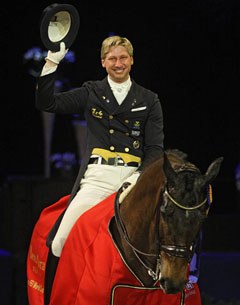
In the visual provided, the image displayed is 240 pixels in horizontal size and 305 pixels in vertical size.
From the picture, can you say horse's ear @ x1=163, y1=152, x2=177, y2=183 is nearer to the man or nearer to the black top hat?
the man

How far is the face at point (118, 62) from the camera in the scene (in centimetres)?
452

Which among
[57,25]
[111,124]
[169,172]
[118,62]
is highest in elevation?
[57,25]

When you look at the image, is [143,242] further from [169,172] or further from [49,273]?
[49,273]

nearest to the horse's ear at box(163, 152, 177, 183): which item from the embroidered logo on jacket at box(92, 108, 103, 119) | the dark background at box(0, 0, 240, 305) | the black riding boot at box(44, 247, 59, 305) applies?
the embroidered logo on jacket at box(92, 108, 103, 119)

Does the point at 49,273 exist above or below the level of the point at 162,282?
below

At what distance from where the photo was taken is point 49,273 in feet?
15.0

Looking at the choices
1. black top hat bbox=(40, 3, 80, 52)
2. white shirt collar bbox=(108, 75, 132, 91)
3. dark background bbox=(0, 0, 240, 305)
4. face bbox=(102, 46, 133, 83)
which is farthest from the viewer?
dark background bbox=(0, 0, 240, 305)

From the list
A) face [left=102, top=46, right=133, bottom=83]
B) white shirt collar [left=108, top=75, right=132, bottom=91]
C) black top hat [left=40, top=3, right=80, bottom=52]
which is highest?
black top hat [left=40, top=3, right=80, bottom=52]

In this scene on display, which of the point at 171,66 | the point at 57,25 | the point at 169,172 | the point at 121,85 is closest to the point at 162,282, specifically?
the point at 169,172

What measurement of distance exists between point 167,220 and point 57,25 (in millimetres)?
1404

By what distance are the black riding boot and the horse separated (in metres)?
0.07

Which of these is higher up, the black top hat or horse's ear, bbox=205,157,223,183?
the black top hat

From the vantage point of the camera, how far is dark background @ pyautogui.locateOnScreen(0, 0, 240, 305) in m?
9.12

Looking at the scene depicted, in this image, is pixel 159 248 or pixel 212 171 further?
pixel 159 248
